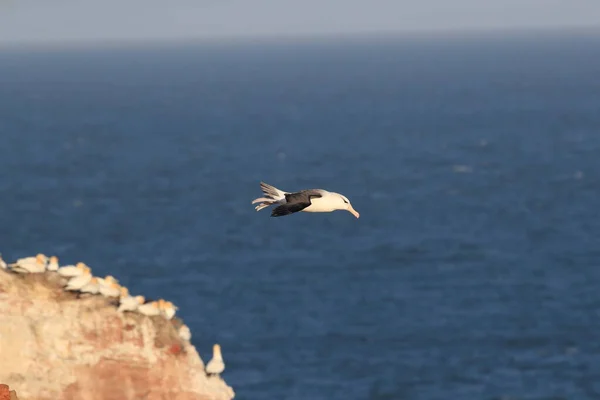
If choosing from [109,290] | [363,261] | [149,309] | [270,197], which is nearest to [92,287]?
[109,290]

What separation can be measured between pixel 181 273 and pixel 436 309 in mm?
25653

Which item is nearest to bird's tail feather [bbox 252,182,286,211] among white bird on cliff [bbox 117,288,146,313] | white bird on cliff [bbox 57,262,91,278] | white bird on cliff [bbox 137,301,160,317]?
white bird on cliff [bbox 117,288,146,313]

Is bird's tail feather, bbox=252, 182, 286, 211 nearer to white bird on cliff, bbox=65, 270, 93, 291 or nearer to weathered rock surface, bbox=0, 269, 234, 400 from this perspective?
weathered rock surface, bbox=0, 269, 234, 400

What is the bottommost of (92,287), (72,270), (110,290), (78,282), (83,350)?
(83,350)

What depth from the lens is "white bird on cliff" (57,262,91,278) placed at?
114 ft

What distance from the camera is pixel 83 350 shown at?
33.9 metres

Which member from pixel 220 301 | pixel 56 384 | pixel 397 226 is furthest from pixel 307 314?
pixel 56 384

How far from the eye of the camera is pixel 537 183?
166 m

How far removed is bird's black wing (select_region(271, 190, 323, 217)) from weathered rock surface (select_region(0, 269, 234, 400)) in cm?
1009

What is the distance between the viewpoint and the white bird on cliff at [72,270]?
34.7 m

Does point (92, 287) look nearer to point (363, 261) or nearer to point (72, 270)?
point (72, 270)

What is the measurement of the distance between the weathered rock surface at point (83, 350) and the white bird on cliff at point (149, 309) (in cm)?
18

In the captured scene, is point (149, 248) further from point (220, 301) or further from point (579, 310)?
point (579, 310)

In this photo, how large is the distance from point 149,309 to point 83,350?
2.14 meters
